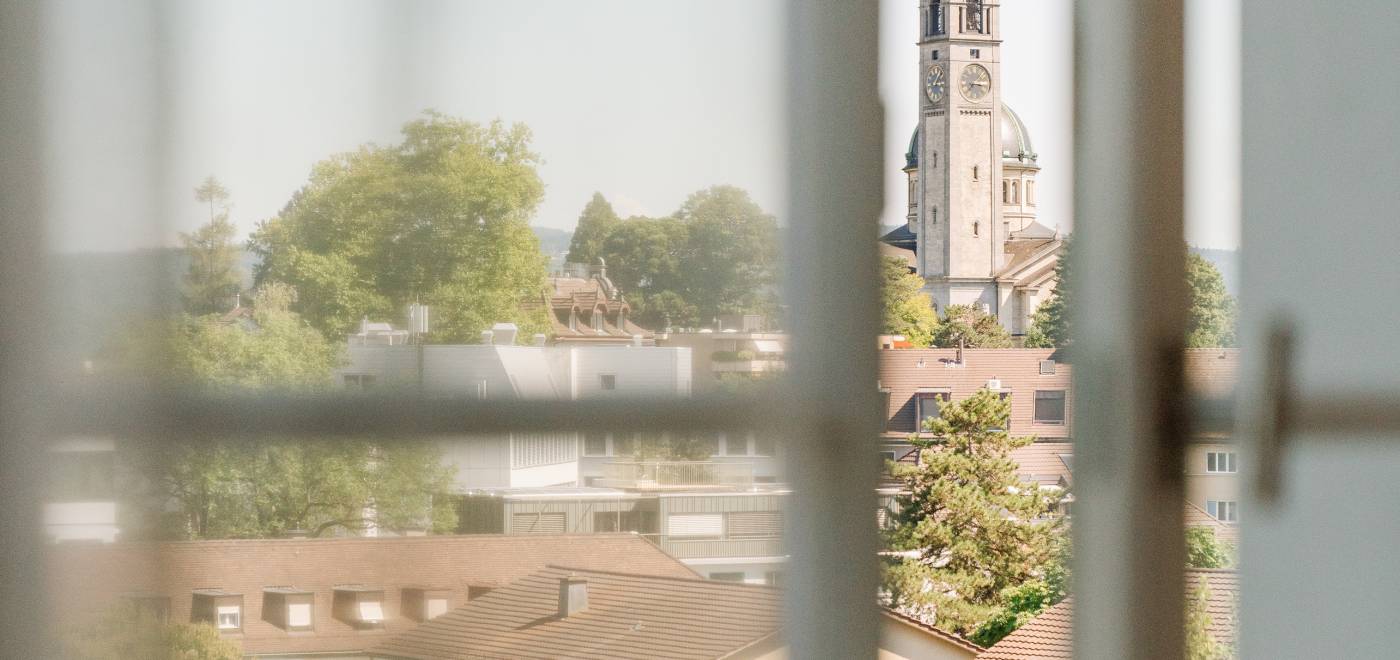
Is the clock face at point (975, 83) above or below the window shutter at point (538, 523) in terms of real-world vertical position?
above

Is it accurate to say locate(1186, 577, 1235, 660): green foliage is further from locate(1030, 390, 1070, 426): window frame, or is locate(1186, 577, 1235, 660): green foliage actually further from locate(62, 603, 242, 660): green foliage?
locate(62, 603, 242, 660): green foliage

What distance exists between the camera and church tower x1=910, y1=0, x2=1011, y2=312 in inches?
45.9

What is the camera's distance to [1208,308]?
1238 millimetres

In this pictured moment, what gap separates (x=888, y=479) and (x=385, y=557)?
0.50m

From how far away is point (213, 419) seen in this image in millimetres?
994

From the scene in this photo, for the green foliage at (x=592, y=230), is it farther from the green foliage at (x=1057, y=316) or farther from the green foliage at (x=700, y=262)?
the green foliage at (x=1057, y=316)

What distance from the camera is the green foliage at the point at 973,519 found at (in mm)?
1189

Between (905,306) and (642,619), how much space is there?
0.41m

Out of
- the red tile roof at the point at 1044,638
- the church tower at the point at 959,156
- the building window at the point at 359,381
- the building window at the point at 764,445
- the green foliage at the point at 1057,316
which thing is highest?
the church tower at the point at 959,156

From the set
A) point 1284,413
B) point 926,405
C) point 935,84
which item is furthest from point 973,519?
point 935,84

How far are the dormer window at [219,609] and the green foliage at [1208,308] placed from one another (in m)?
0.99

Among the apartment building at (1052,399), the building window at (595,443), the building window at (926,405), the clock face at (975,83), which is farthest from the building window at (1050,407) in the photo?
the building window at (595,443)

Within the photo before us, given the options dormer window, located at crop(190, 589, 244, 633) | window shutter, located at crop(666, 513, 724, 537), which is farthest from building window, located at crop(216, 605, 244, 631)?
window shutter, located at crop(666, 513, 724, 537)

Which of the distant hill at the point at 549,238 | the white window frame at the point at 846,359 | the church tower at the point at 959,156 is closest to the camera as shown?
the white window frame at the point at 846,359
